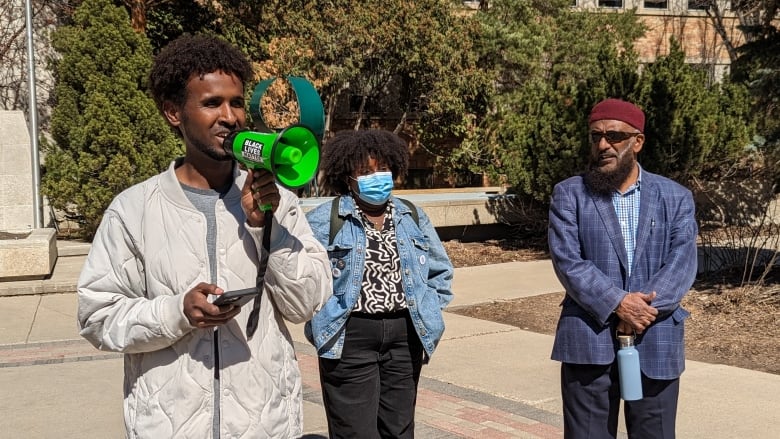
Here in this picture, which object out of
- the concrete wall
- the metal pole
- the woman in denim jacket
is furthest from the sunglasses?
the concrete wall

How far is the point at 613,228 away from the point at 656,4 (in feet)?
83.0

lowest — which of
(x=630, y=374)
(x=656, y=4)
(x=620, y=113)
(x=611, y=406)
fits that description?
(x=611, y=406)

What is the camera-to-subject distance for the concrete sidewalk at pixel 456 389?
17.2 ft

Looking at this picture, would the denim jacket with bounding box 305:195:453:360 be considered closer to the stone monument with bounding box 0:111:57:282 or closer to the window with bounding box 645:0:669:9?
the stone monument with bounding box 0:111:57:282

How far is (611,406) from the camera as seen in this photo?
367 cm

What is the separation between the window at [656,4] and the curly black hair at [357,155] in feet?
80.7

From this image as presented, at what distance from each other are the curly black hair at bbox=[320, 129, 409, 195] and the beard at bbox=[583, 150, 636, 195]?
1.05 metres

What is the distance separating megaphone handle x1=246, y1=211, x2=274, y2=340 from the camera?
2277 mm

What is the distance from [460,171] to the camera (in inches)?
794

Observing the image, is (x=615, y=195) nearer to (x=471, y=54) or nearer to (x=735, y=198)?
(x=735, y=198)

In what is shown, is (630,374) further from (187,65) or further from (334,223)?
(187,65)

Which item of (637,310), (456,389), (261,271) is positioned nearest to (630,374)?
(637,310)

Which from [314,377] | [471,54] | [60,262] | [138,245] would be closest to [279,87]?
[60,262]

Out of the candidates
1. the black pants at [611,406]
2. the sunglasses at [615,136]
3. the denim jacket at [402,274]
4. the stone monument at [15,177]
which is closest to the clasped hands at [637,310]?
the black pants at [611,406]
